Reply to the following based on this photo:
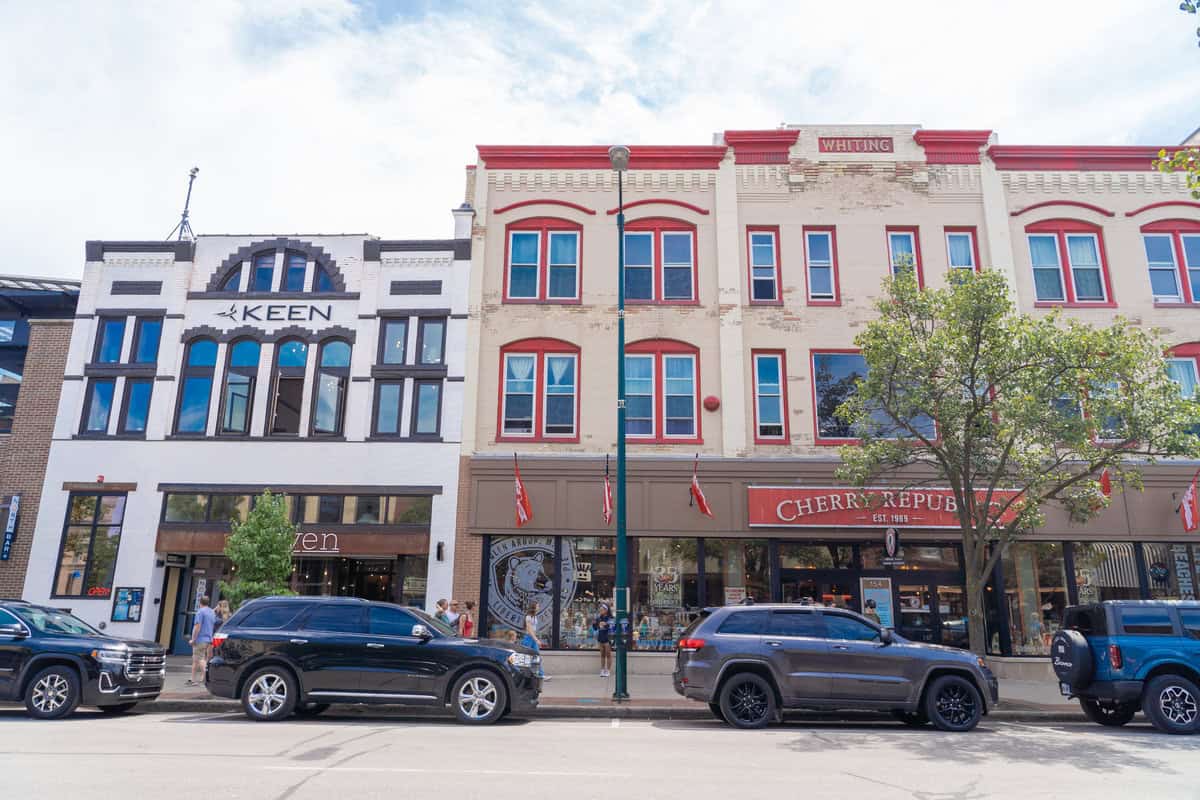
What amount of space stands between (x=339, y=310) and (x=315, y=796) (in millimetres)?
15016

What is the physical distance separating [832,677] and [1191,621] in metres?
5.56

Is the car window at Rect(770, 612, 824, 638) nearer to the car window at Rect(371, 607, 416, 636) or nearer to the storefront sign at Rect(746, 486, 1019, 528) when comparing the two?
the car window at Rect(371, 607, 416, 636)

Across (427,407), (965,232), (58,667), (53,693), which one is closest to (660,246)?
(427,407)

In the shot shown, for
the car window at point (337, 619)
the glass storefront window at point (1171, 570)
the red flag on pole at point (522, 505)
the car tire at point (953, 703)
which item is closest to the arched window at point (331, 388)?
the red flag on pole at point (522, 505)

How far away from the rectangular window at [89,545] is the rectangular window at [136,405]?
1688 millimetres

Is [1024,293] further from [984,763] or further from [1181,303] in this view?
[984,763]

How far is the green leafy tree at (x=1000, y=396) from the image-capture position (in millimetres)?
13461

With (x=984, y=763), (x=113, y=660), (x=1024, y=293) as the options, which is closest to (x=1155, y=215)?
(x=1024, y=293)

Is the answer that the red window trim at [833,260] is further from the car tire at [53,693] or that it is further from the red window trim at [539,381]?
the car tire at [53,693]

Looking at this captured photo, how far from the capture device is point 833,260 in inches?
781

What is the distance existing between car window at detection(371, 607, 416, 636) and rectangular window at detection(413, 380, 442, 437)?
773cm

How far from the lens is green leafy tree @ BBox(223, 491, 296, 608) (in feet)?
A: 49.2

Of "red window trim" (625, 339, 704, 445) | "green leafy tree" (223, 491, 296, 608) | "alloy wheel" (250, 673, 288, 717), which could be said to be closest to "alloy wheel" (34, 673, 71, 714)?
"alloy wheel" (250, 673, 288, 717)

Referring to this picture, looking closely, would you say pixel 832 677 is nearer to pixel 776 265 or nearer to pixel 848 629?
pixel 848 629
